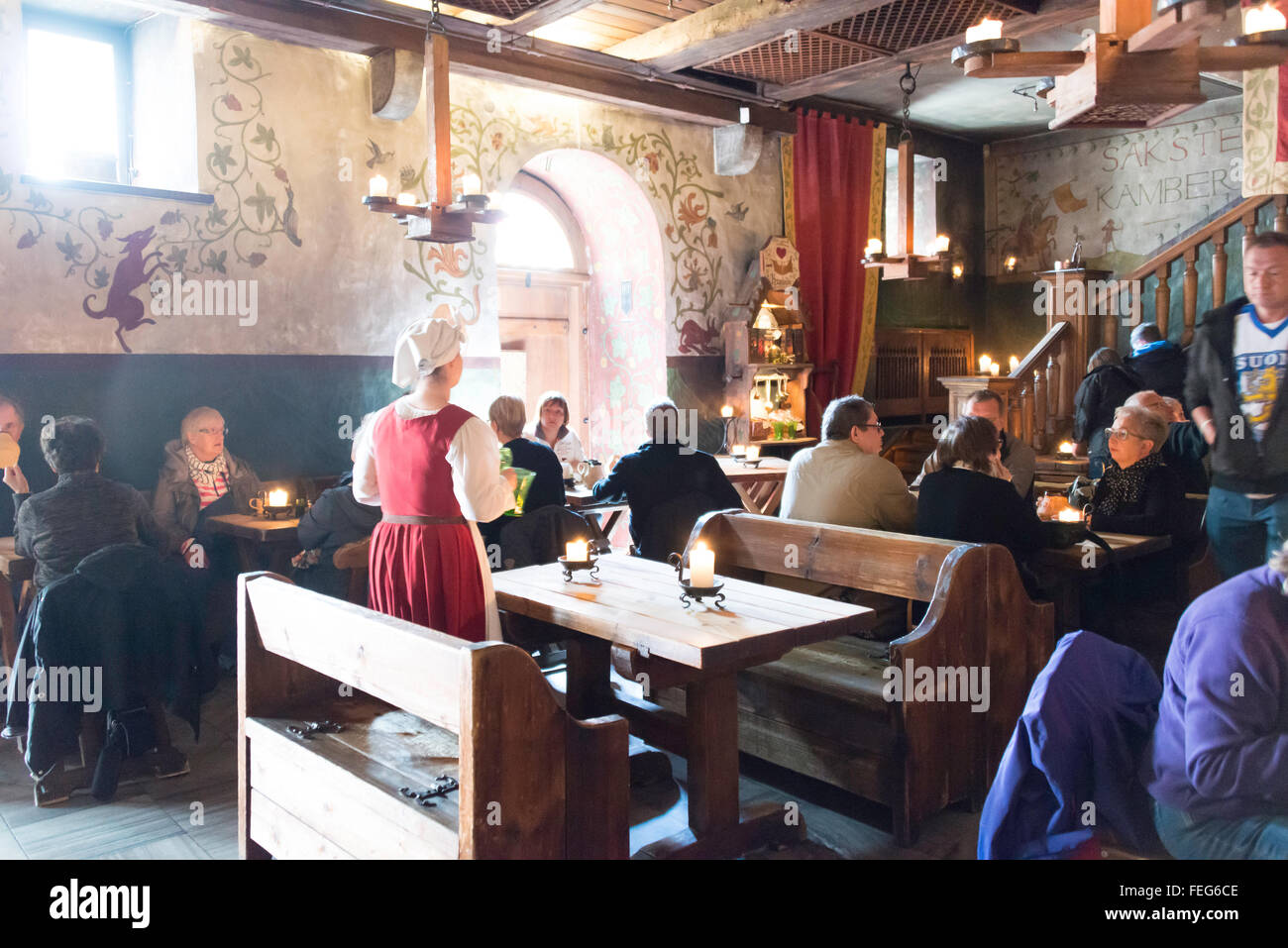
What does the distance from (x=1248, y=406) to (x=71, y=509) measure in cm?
424

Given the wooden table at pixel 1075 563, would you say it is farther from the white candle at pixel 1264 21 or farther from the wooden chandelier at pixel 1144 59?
the white candle at pixel 1264 21

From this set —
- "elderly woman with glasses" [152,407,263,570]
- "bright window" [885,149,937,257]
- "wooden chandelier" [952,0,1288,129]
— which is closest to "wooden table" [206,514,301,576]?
"elderly woman with glasses" [152,407,263,570]

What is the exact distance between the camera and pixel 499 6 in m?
5.46

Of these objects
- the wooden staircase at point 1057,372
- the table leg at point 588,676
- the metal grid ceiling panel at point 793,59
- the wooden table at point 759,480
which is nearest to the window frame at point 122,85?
the metal grid ceiling panel at point 793,59

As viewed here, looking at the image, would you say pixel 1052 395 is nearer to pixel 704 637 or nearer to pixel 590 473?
pixel 590 473

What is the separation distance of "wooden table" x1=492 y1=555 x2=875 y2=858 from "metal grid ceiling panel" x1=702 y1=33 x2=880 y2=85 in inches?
168

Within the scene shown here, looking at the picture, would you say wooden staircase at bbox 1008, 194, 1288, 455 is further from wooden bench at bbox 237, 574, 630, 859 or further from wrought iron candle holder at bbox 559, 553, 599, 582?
wooden bench at bbox 237, 574, 630, 859

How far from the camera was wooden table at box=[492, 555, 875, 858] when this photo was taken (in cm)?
275

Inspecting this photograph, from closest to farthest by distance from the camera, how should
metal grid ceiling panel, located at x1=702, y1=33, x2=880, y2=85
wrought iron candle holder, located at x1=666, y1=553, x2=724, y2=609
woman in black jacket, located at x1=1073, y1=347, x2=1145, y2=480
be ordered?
1. wrought iron candle holder, located at x1=666, y1=553, x2=724, y2=609
2. woman in black jacket, located at x1=1073, y1=347, x2=1145, y2=480
3. metal grid ceiling panel, located at x1=702, y1=33, x2=880, y2=85

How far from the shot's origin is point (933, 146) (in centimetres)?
1014

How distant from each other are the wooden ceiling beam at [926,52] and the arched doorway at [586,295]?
135 cm

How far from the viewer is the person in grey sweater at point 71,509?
3828 mm

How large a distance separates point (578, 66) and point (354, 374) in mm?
2439
